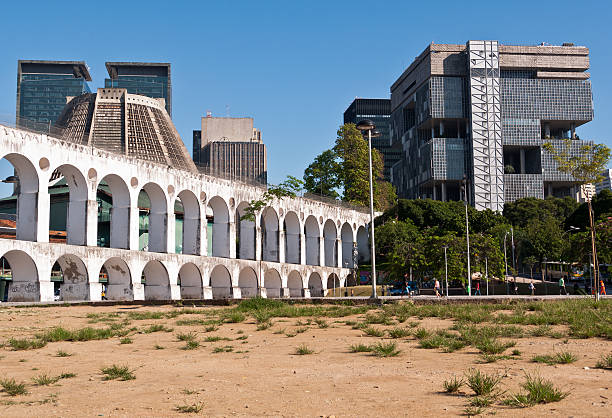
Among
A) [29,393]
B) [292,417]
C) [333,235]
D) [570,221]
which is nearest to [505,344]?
[292,417]

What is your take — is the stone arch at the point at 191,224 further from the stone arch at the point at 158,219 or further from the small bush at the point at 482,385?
the small bush at the point at 482,385

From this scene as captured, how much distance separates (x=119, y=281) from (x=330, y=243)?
130 ft

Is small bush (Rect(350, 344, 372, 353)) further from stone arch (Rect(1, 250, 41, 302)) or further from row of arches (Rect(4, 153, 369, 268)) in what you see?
row of arches (Rect(4, 153, 369, 268))

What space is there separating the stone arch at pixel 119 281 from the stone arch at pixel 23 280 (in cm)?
760

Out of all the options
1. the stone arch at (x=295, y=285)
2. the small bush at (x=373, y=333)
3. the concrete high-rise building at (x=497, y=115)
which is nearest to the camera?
the small bush at (x=373, y=333)

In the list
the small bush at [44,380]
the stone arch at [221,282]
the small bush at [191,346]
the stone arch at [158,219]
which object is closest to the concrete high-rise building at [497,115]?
the stone arch at [221,282]

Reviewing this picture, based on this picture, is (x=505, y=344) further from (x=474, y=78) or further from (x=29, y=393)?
(x=474, y=78)

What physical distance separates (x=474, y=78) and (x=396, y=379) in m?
126

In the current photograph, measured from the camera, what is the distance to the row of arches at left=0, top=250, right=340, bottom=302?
1577 inches

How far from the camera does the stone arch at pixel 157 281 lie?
5144 centimetres

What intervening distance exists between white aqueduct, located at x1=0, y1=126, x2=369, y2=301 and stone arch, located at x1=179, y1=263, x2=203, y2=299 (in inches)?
3.6

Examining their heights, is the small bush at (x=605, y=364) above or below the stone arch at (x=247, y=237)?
below

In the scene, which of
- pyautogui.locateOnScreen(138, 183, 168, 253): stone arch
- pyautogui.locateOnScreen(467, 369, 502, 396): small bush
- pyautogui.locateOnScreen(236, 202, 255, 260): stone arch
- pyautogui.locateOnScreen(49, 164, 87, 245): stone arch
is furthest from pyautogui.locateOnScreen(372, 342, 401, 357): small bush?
pyautogui.locateOnScreen(236, 202, 255, 260): stone arch

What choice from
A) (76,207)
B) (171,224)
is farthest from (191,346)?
(171,224)
